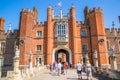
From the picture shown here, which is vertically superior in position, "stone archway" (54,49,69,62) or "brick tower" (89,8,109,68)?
"brick tower" (89,8,109,68)

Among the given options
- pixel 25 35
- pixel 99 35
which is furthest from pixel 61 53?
pixel 99 35

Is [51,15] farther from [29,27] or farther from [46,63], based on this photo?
[46,63]

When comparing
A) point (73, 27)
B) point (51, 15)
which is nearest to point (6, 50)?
point (51, 15)

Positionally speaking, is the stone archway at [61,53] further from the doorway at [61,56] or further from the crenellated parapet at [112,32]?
the crenellated parapet at [112,32]

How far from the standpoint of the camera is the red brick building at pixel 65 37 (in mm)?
27641

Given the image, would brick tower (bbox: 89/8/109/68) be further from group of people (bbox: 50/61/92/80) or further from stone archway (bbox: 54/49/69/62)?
group of people (bbox: 50/61/92/80)

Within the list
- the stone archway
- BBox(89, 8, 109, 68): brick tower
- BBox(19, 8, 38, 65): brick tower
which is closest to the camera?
BBox(89, 8, 109, 68): brick tower

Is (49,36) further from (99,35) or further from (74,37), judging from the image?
(99,35)

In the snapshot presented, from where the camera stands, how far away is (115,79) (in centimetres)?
1168

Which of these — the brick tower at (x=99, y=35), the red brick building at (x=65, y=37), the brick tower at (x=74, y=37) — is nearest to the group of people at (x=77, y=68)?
the brick tower at (x=99, y=35)

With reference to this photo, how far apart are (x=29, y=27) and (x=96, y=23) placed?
1361cm

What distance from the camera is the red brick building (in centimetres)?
2764

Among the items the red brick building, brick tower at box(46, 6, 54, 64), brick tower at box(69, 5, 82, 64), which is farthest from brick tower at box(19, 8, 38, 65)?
→ brick tower at box(69, 5, 82, 64)

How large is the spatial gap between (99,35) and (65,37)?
6.74 m
